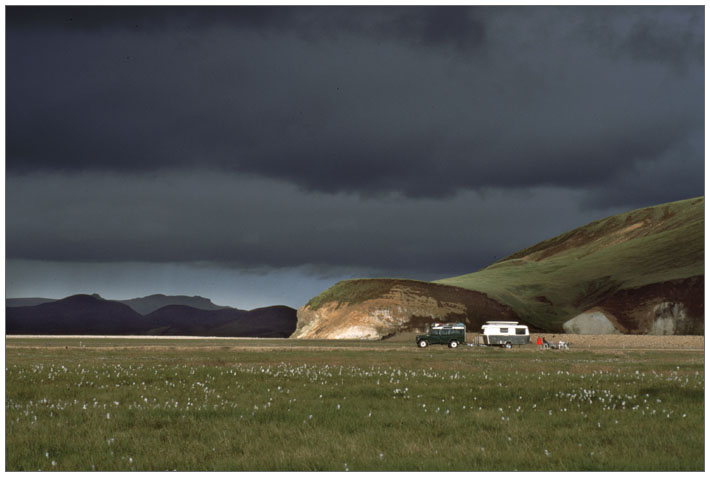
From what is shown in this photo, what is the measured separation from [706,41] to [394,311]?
135211mm

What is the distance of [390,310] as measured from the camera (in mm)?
146250

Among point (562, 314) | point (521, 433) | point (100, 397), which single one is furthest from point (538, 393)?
point (562, 314)

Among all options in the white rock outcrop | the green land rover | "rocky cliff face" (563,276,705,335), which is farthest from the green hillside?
the green land rover

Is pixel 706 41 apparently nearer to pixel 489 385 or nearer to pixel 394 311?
pixel 489 385

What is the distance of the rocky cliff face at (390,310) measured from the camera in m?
144

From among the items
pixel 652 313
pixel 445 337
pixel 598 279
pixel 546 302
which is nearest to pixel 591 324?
pixel 652 313

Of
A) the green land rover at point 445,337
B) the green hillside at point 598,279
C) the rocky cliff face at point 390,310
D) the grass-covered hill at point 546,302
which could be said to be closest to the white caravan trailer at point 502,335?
the green land rover at point 445,337

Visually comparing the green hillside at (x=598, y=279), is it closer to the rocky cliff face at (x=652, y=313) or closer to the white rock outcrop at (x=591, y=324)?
the rocky cliff face at (x=652, y=313)

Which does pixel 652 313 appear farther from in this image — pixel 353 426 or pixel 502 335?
pixel 353 426

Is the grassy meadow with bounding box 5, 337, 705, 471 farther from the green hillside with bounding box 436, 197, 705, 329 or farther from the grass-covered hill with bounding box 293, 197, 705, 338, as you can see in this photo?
the green hillside with bounding box 436, 197, 705, 329

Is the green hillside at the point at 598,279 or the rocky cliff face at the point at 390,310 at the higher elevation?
the green hillside at the point at 598,279

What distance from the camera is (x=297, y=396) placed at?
63.4ft

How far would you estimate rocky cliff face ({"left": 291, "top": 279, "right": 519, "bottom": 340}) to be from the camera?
5674 inches

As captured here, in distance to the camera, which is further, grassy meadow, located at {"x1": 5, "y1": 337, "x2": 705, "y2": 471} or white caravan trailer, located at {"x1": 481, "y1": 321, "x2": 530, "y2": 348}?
white caravan trailer, located at {"x1": 481, "y1": 321, "x2": 530, "y2": 348}
